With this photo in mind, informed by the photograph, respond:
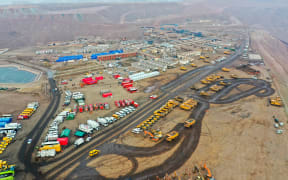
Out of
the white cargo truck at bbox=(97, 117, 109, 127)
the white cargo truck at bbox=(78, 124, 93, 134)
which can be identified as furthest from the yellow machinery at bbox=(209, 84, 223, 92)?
the white cargo truck at bbox=(78, 124, 93, 134)

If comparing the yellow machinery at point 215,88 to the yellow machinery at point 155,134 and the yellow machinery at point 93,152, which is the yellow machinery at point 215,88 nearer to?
the yellow machinery at point 155,134

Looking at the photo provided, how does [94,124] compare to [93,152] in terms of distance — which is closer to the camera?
[93,152]

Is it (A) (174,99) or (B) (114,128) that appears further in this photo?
(A) (174,99)

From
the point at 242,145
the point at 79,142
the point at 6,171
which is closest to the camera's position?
the point at 6,171

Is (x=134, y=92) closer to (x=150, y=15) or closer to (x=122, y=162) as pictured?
(x=122, y=162)

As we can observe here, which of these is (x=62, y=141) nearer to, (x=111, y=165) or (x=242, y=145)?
(x=111, y=165)

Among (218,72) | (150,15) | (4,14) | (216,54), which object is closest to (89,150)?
(218,72)

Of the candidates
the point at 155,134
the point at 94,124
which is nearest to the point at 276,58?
the point at 155,134
